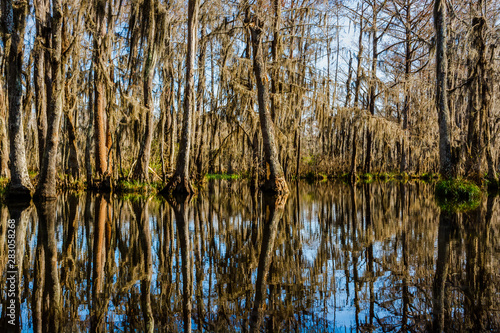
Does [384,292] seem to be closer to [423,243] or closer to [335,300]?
[335,300]

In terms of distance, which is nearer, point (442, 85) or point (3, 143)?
point (442, 85)

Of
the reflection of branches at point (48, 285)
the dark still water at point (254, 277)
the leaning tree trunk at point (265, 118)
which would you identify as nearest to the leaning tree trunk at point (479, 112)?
the leaning tree trunk at point (265, 118)

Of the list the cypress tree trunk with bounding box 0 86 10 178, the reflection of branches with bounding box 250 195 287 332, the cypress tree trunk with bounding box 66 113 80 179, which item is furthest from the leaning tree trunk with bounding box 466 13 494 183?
the cypress tree trunk with bounding box 0 86 10 178

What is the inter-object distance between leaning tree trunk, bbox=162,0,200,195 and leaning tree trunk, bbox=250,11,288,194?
1757mm

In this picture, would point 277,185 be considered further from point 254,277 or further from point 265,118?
point 254,277

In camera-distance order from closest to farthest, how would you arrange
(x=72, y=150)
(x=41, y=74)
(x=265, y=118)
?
(x=265, y=118) < (x=41, y=74) < (x=72, y=150)

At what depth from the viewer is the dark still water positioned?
2.11 meters

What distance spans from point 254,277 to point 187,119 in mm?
8341

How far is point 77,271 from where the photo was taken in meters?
3.09

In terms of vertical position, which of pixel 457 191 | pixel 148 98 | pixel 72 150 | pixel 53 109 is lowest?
pixel 457 191

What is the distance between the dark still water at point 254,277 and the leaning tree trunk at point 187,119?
199 inches

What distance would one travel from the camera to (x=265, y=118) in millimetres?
11094

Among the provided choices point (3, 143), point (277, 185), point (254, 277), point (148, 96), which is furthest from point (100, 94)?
point (254, 277)

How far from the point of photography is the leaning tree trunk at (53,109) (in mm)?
8734
